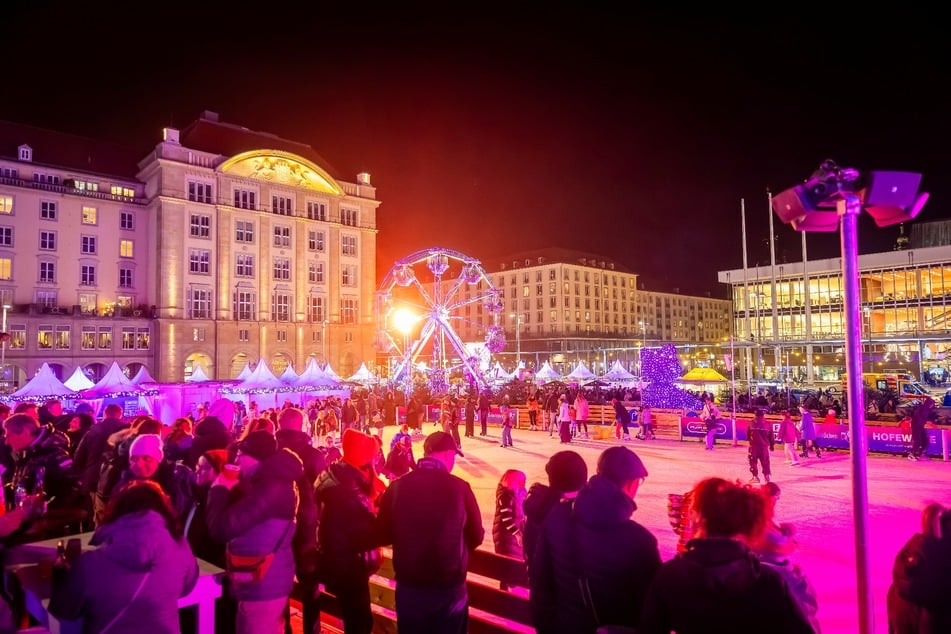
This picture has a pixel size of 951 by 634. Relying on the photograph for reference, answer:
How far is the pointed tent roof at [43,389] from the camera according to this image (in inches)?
891

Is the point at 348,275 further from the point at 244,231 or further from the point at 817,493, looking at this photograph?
the point at 817,493

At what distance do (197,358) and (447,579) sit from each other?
5088 cm

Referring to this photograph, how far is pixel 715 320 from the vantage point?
132750 mm

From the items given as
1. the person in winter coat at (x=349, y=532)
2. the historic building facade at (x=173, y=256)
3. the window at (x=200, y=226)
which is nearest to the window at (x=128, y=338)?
the historic building facade at (x=173, y=256)

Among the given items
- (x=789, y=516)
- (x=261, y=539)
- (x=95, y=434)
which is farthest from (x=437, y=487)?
(x=789, y=516)

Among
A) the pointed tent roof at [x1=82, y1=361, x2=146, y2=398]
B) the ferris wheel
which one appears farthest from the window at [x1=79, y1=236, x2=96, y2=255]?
the ferris wheel

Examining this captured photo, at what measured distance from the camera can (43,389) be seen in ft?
75.5

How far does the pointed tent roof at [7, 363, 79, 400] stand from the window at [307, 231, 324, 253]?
3333 cm

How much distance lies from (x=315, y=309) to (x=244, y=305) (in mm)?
6290

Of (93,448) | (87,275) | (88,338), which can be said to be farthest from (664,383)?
(87,275)

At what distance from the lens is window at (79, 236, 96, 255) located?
4806 centimetres

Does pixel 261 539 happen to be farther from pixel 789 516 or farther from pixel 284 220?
pixel 284 220

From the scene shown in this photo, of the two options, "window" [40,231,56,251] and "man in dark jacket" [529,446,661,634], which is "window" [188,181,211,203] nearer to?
"window" [40,231,56,251]

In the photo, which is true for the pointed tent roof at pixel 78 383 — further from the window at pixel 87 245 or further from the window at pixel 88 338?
the window at pixel 87 245
